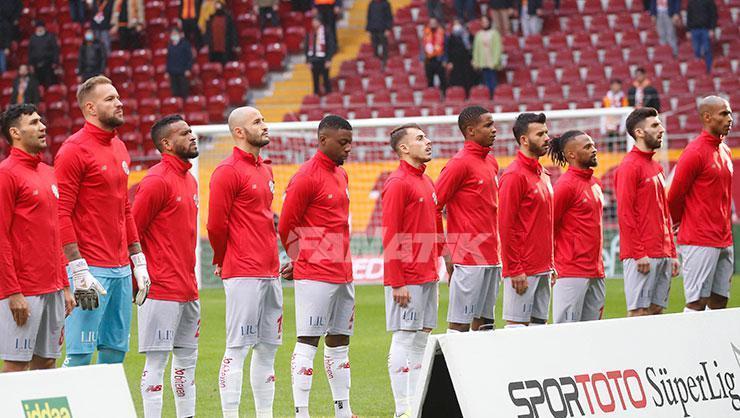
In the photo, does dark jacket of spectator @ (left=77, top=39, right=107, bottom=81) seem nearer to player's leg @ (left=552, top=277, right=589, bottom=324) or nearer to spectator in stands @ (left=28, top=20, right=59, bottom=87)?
spectator in stands @ (left=28, top=20, right=59, bottom=87)

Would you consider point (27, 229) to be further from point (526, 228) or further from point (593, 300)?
point (593, 300)

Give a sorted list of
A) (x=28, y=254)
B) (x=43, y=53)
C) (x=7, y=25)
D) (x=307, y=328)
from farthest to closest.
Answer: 1. (x=7, y=25)
2. (x=43, y=53)
3. (x=307, y=328)
4. (x=28, y=254)

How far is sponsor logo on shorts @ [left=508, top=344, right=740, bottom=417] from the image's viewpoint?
6539mm

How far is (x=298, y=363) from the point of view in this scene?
8547 mm

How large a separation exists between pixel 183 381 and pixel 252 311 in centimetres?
68

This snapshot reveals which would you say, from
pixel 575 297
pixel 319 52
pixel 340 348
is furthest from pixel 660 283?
pixel 319 52

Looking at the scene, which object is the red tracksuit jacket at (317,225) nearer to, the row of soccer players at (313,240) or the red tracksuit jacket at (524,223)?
the row of soccer players at (313,240)

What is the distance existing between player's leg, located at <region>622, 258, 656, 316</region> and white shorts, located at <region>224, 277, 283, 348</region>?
357 centimetres

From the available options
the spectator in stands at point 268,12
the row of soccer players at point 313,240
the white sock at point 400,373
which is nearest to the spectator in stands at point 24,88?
the spectator in stands at point 268,12

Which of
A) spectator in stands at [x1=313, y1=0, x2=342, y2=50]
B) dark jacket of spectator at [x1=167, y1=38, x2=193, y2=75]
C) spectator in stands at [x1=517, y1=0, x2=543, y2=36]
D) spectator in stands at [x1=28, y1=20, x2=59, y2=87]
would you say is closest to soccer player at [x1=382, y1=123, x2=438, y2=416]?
spectator in stands at [x1=313, y1=0, x2=342, y2=50]

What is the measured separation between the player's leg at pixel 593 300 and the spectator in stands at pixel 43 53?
19.4 metres

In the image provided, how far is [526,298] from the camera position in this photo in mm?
9750

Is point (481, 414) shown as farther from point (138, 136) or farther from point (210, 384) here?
point (138, 136)

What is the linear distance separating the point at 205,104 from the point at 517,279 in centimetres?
1821
